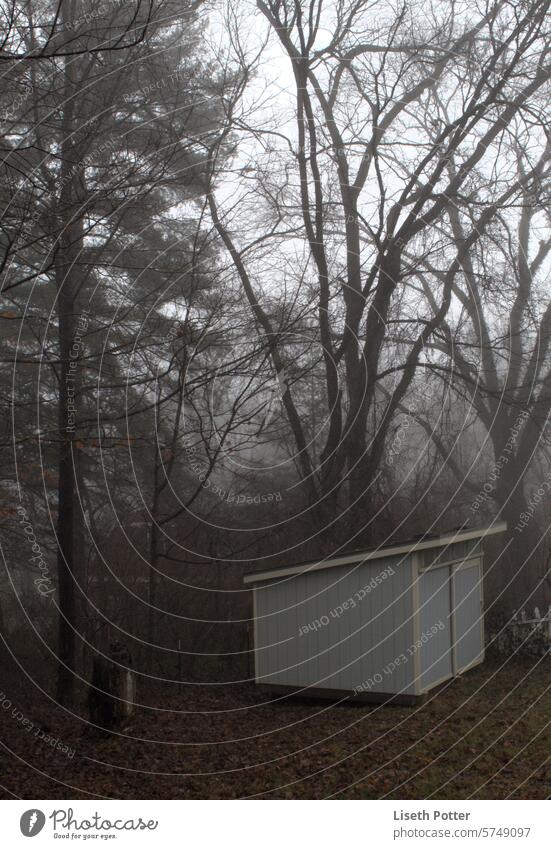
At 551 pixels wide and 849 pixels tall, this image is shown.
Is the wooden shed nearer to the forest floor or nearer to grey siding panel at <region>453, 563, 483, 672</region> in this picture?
grey siding panel at <region>453, 563, 483, 672</region>

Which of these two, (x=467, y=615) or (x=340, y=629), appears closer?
(x=340, y=629)

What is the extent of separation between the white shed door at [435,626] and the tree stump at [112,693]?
3.11m

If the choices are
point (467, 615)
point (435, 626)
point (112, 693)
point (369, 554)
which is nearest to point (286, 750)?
point (112, 693)

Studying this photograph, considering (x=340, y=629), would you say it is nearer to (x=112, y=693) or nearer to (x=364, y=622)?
(x=364, y=622)

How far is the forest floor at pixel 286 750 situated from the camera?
20.1ft

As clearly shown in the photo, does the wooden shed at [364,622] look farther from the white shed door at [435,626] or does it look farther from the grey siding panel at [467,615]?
the grey siding panel at [467,615]

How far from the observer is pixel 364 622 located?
353 inches

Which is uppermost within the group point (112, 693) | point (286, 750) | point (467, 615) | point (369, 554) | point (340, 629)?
point (369, 554)

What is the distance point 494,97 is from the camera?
11297 millimetres

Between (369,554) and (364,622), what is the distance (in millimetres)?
808

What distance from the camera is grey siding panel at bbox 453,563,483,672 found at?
→ 9969mm

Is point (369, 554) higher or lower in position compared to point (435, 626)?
higher

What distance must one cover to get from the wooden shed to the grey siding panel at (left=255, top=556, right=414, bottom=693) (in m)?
0.01
